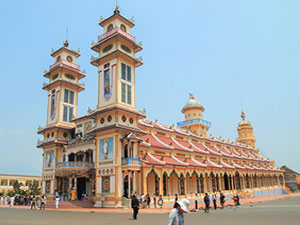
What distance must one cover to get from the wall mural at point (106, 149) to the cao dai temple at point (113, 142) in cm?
1

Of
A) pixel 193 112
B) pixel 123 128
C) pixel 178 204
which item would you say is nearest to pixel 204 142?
pixel 193 112

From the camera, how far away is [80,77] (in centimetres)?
4162

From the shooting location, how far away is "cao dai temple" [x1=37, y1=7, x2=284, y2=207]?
28.0 meters

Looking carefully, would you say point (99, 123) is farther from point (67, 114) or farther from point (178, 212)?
point (178, 212)

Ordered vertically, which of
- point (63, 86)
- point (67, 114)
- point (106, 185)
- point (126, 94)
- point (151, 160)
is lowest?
point (106, 185)

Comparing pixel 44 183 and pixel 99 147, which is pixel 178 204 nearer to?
pixel 99 147

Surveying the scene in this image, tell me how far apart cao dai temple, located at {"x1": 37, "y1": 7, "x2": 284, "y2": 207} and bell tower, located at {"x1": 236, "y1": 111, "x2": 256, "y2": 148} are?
1232 inches

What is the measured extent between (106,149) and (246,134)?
192ft

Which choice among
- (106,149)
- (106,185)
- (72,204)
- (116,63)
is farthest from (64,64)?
(72,204)

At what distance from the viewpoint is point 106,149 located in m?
28.6

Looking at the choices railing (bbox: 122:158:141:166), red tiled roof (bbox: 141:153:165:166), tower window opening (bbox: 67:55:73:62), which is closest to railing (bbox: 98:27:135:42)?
tower window opening (bbox: 67:55:73:62)

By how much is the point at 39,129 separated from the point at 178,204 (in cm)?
3798

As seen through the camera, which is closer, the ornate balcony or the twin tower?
the twin tower

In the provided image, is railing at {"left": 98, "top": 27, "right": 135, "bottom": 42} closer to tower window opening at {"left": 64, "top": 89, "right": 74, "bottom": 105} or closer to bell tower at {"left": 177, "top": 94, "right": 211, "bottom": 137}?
tower window opening at {"left": 64, "top": 89, "right": 74, "bottom": 105}
